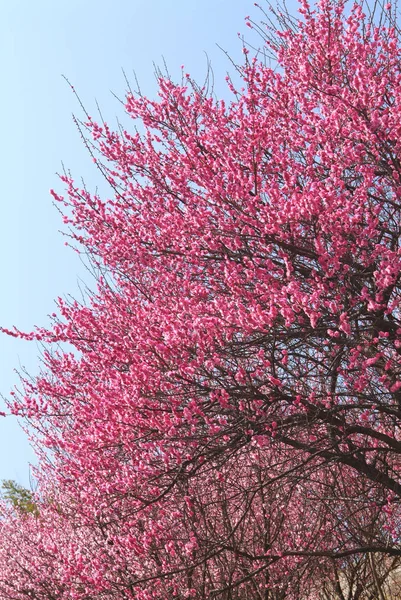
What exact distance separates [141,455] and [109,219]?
2806 millimetres

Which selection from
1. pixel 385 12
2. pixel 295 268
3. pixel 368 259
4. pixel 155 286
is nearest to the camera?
pixel 368 259

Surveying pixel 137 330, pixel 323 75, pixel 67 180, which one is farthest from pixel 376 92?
pixel 67 180

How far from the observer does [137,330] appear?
5.89 meters

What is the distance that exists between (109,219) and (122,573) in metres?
4.19

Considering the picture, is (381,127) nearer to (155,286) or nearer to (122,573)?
(155,286)

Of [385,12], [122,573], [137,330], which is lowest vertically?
[122,573]

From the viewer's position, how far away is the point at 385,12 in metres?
6.46

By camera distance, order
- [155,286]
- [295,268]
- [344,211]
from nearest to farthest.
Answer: [344,211]
[295,268]
[155,286]

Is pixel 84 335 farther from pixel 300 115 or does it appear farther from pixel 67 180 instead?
pixel 300 115

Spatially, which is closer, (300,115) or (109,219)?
(300,115)

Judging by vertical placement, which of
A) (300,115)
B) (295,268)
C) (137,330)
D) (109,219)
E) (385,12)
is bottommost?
(137,330)

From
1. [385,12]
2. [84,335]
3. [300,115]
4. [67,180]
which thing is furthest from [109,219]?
[385,12]

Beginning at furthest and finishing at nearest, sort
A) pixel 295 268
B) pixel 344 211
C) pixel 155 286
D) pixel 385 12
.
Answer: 1. pixel 155 286
2. pixel 385 12
3. pixel 295 268
4. pixel 344 211

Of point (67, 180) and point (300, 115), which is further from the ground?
point (300, 115)
